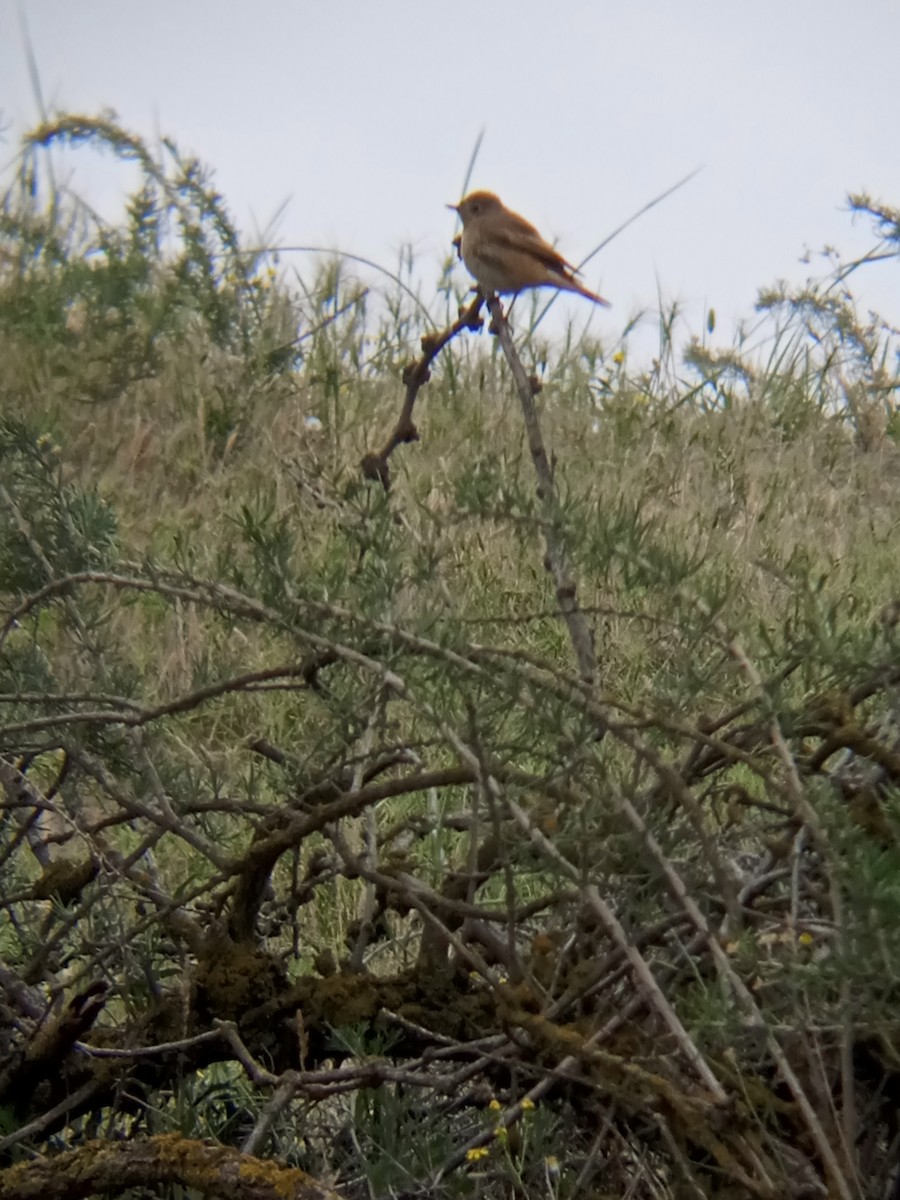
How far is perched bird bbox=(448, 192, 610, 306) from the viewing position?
314 cm

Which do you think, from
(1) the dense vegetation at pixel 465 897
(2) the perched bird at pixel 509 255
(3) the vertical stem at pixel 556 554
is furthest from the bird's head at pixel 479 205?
(3) the vertical stem at pixel 556 554

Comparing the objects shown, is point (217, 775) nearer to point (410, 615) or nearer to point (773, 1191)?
point (410, 615)

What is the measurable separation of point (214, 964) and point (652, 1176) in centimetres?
42

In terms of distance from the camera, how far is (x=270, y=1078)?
1.04m

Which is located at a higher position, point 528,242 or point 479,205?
point 479,205

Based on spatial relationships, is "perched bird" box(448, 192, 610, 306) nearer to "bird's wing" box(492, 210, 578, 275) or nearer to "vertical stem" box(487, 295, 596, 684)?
"bird's wing" box(492, 210, 578, 275)

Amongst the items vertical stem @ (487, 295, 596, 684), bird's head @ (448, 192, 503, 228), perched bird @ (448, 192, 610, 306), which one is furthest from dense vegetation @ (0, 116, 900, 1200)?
bird's head @ (448, 192, 503, 228)

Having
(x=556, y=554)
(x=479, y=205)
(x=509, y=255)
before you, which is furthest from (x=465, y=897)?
(x=479, y=205)

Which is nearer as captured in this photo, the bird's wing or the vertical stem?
the vertical stem

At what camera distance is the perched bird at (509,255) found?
314cm

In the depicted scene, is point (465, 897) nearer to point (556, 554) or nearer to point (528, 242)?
point (556, 554)

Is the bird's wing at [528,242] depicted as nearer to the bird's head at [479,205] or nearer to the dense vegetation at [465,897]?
the bird's head at [479,205]

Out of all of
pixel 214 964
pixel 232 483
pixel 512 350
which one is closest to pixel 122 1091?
pixel 214 964

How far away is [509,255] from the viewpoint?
3141mm
